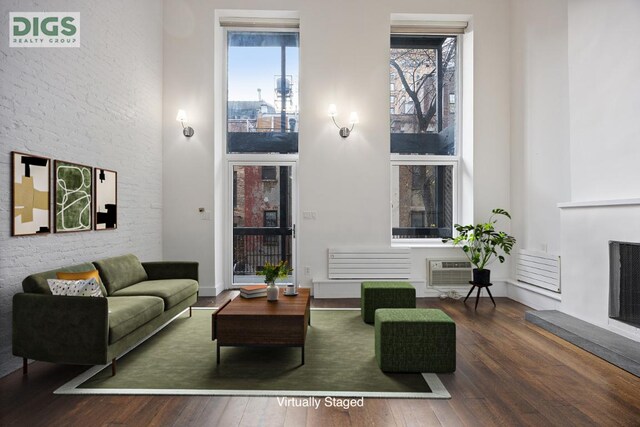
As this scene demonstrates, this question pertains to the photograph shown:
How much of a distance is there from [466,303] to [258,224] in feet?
10.7

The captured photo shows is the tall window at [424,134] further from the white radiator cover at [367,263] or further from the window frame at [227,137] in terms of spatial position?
the window frame at [227,137]

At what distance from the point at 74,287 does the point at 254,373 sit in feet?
5.14

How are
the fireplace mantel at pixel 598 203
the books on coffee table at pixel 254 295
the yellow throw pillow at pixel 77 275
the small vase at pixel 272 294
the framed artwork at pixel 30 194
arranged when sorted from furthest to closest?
the books on coffee table at pixel 254 295 → the small vase at pixel 272 294 → the fireplace mantel at pixel 598 203 → the yellow throw pillow at pixel 77 275 → the framed artwork at pixel 30 194

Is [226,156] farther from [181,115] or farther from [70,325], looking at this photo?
[70,325]

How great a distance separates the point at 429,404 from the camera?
2283mm

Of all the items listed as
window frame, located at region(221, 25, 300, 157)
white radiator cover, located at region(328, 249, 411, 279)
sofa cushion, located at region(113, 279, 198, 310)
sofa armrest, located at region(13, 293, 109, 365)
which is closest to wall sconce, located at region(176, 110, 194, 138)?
window frame, located at region(221, 25, 300, 157)

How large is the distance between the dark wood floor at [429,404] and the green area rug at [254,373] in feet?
0.34

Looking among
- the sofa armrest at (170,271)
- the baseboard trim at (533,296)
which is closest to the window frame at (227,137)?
the sofa armrest at (170,271)

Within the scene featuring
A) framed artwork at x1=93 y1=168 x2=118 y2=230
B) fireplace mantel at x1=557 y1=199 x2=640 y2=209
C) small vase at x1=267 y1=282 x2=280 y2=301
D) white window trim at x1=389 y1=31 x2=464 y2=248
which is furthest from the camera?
white window trim at x1=389 y1=31 x2=464 y2=248

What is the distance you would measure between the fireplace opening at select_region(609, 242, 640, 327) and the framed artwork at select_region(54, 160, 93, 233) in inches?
201

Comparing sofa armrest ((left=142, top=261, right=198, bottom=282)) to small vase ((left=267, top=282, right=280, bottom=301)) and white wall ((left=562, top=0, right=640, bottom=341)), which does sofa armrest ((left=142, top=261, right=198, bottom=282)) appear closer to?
small vase ((left=267, top=282, right=280, bottom=301))

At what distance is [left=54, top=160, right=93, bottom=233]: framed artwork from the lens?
3.22 meters

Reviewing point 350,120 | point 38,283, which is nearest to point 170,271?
point 38,283

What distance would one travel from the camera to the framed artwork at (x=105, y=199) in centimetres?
377
